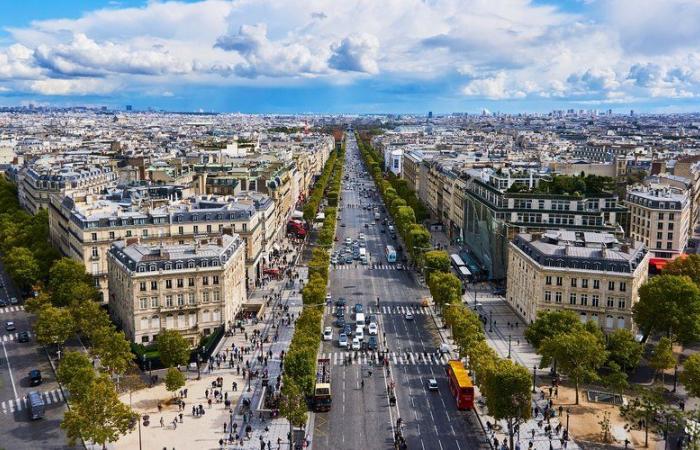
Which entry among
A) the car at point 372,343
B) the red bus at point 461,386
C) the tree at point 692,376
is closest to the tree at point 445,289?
the car at point 372,343

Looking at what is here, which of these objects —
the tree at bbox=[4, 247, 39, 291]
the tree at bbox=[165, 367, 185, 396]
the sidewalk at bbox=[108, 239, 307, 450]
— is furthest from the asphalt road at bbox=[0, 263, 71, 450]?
the tree at bbox=[165, 367, 185, 396]

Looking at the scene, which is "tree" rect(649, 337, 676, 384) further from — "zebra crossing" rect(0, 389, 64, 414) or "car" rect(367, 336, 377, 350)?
"zebra crossing" rect(0, 389, 64, 414)

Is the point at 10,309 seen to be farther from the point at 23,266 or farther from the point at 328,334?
the point at 328,334

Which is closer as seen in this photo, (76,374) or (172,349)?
(76,374)

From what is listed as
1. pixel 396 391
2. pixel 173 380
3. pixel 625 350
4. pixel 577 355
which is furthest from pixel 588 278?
pixel 173 380

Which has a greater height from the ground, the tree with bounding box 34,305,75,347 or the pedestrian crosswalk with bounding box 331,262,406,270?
the tree with bounding box 34,305,75,347

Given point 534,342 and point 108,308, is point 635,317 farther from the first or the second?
point 108,308

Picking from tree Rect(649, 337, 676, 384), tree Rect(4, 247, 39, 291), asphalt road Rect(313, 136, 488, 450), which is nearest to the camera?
asphalt road Rect(313, 136, 488, 450)

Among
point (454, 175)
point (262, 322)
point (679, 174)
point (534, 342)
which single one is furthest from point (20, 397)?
point (679, 174)
